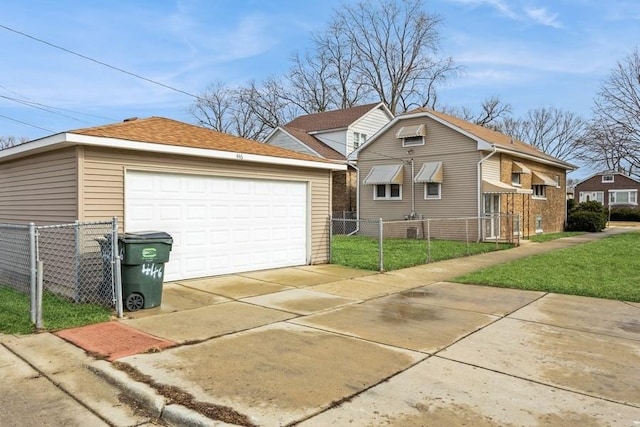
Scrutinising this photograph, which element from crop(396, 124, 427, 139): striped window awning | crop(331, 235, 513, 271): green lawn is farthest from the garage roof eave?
crop(396, 124, 427, 139): striped window awning

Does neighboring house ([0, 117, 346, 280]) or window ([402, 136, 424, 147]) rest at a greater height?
window ([402, 136, 424, 147])

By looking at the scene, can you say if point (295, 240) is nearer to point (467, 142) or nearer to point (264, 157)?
point (264, 157)

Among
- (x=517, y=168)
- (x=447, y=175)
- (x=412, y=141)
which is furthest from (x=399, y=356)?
(x=517, y=168)

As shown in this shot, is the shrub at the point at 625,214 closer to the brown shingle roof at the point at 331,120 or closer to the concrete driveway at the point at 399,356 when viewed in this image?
the brown shingle roof at the point at 331,120

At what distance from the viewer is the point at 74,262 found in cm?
786

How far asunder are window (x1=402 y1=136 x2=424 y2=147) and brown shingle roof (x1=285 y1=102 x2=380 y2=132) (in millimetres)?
7172

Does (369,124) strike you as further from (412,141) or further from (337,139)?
(412,141)

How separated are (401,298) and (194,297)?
360 cm

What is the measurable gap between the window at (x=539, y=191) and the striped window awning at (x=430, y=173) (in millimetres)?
6353

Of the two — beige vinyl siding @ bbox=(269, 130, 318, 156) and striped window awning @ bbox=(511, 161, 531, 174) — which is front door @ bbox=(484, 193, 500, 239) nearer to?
striped window awning @ bbox=(511, 161, 531, 174)

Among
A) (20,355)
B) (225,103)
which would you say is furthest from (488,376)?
(225,103)

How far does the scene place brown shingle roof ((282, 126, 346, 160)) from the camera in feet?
89.7

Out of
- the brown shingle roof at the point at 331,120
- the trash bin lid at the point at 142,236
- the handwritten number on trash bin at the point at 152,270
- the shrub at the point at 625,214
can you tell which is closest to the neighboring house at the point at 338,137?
the brown shingle roof at the point at 331,120

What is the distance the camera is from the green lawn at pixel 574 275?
360 inches
